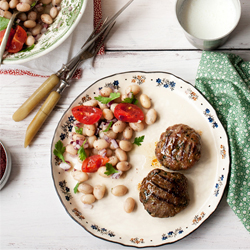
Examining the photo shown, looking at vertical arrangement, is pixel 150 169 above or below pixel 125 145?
below

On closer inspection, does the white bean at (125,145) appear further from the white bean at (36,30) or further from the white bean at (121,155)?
the white bean at (36,30)

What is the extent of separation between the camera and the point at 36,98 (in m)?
1.85

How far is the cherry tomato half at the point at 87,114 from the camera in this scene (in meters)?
1.76

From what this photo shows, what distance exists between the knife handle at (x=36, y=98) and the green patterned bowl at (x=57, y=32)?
22cm

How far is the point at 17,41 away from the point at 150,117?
2.80 ft

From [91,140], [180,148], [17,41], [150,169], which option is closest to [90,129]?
[91,140]

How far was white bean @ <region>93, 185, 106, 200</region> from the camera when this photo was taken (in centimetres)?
175

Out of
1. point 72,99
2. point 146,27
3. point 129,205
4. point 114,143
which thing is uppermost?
point 146,27

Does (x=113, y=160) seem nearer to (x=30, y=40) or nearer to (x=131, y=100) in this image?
(x=131, y=100)

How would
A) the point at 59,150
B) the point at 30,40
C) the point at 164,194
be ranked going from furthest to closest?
the point at 59,150, the point at 30,40, the point at 164,194

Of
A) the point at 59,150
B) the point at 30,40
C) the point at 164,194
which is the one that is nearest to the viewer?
the point at 164,194

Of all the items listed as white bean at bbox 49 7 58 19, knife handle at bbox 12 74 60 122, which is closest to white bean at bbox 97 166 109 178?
knife handle at bbox 12 74 60 122

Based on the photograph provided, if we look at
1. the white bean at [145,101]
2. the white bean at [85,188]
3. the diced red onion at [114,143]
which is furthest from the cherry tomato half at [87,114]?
the white bean at [85,188]

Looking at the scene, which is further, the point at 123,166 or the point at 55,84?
the point at 55,84
